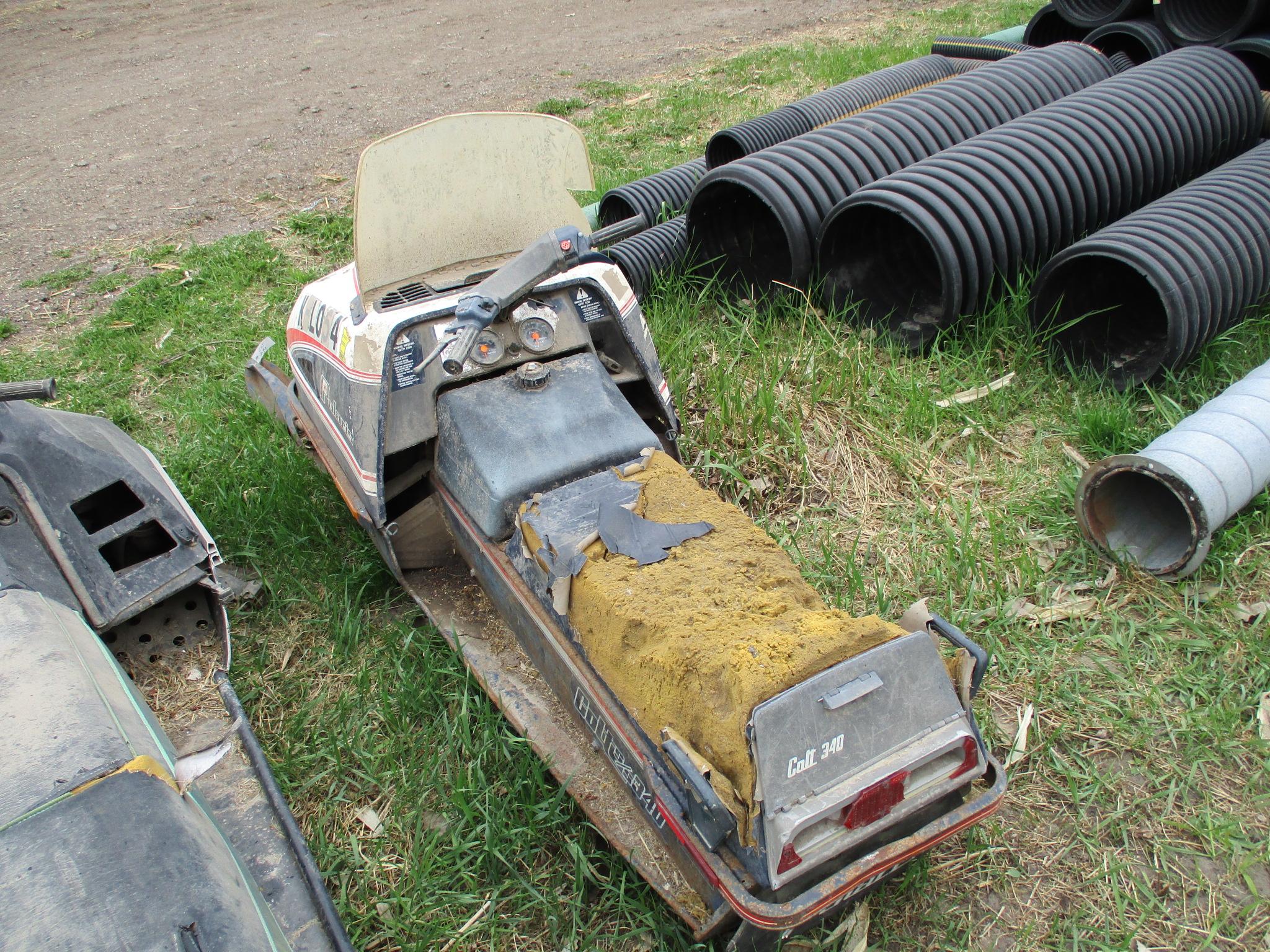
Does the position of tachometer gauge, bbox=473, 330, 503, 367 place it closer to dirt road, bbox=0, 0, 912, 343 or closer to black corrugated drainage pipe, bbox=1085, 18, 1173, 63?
dirt road, bbox=0, 0, 912, 343

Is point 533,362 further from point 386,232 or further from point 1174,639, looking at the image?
point 1174,639

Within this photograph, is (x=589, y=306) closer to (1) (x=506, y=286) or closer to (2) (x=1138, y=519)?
(1) (x=506, y=286)

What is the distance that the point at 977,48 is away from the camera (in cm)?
684

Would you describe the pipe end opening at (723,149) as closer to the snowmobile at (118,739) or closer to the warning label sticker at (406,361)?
the warning label sticker at (406,361)

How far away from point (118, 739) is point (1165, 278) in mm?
3724

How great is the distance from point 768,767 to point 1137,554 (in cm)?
207

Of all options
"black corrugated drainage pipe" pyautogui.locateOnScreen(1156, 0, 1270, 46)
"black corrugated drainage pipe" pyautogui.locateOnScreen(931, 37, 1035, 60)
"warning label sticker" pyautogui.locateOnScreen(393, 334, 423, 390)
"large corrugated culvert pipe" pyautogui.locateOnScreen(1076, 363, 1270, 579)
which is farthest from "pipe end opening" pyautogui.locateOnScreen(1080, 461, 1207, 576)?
"black corrugated drainage pipe" pyautogui.locateOnScreen(931, 37, 1035, 60)

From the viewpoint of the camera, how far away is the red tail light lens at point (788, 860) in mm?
1863

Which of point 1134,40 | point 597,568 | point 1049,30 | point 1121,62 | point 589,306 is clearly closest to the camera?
point 597,568

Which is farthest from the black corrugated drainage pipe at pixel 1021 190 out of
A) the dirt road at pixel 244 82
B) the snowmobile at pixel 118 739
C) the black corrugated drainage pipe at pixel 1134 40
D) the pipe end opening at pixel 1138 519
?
the dirt road at pixel 244 82

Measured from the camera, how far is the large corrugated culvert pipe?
9.91ft

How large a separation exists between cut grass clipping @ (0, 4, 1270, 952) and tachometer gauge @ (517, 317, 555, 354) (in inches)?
38.3

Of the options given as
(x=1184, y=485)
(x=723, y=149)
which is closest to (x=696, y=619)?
(x=1184, y=485)

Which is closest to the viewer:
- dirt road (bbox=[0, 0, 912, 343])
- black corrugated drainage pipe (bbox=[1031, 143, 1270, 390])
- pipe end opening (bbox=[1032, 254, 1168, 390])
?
black corrugated drainage pipe (bbox=[1031, 143, 1270, 390])
